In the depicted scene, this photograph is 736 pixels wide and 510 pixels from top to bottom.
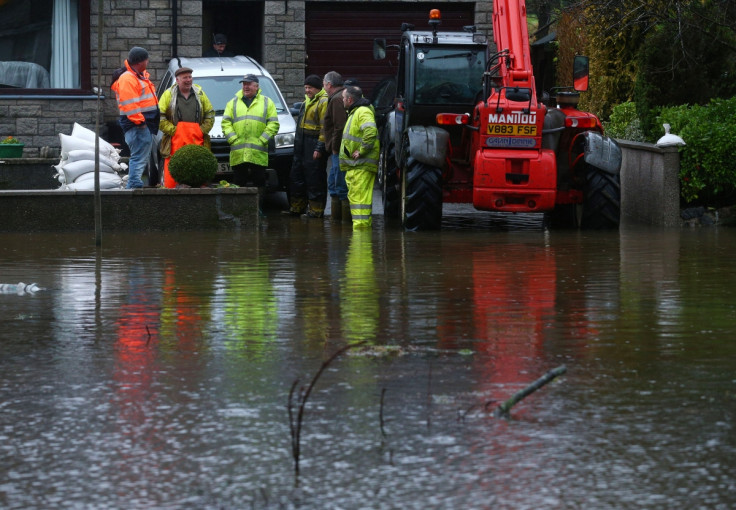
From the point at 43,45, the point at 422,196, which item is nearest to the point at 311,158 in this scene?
the point at 422,196

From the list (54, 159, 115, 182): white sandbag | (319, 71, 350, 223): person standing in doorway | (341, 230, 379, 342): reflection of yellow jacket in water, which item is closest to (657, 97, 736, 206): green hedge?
(319, 71, 350, 223): person standing in doorway

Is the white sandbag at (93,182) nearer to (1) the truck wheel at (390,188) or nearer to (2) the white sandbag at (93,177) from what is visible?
(2) the white sandbag at (93,177)

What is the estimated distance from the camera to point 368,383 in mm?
6906

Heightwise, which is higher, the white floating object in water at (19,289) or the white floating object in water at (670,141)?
the white floating object in water at (670,141)

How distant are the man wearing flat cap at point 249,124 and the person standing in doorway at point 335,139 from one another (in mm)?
619

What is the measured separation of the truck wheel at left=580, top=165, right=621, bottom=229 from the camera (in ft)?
52.6

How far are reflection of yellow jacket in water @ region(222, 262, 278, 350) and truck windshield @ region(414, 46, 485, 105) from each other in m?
5.66

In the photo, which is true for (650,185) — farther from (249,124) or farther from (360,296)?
(360,296)

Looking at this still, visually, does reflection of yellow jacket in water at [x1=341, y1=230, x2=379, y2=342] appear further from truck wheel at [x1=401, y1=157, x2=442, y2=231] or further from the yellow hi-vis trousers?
the yellow hi-vis trousers

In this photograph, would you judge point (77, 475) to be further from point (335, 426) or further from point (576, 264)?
point (576, 264)

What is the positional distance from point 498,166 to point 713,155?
2.71m

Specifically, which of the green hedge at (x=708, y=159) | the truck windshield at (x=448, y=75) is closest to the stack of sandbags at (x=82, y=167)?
the truck windshield at (x=448, y=75)

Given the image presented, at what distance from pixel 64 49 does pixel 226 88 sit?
6416mm

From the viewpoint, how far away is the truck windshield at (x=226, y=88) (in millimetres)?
20109
